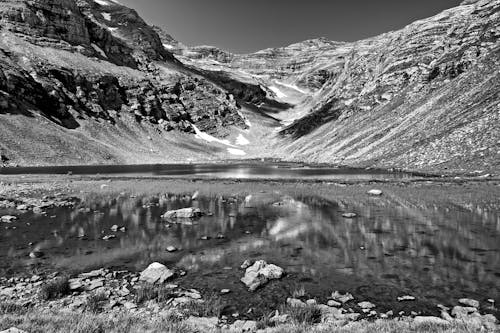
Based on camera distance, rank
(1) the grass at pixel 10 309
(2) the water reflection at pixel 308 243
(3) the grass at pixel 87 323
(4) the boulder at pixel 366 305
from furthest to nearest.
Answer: (2) the water reflection at pixel 308 243 → (4) the boulder at pixel 366 305 → (1) the grass at pixel 10 309 → (3) the grass at pixel 87 323

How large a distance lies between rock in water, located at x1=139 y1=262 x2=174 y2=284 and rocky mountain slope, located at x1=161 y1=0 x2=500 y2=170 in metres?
56.1

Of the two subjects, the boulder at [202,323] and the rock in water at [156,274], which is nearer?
the boulder at [202,323]

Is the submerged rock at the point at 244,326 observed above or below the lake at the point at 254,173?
above

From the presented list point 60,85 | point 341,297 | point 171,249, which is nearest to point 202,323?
point 341,297

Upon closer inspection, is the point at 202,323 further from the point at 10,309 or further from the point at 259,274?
the point at 10,309

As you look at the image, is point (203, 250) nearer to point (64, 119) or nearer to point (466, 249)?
point (466, 249)

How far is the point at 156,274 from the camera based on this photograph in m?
15.1

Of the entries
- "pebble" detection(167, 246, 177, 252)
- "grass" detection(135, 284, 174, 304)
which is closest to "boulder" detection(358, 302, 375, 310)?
"grass" detection(135, 284, 174, 304)

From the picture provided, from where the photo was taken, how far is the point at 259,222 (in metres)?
26.8

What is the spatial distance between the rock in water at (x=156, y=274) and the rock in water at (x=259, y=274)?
124 inches

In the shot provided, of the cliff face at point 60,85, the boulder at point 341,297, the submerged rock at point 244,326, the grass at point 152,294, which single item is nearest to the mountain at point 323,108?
the cliff face at point 60,85

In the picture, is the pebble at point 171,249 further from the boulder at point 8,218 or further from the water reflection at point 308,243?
the boulder at point 8,218

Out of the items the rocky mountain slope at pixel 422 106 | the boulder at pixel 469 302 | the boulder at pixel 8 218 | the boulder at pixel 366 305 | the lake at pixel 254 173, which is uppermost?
the rocky mountain slope at pixel 422 106

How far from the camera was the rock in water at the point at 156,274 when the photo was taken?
14.7 metres
